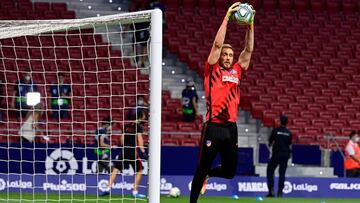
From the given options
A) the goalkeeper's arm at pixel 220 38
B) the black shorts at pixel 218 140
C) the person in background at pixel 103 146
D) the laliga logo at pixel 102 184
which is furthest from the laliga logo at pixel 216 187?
the goalkeeper's arm at pixel 220 38

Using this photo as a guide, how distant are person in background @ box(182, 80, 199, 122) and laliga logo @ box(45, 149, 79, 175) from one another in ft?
16.5

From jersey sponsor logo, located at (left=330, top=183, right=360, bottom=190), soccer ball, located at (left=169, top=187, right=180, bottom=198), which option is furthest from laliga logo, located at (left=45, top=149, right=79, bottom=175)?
jersey sponsor logo, located at (left=330, top=183, right=360, bottom=190)

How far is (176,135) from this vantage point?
24.3m

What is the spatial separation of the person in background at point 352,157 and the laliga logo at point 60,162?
6.19 m

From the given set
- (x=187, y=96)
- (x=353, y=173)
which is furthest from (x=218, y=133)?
(x=187, y=96)

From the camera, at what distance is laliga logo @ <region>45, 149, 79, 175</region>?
796 inches

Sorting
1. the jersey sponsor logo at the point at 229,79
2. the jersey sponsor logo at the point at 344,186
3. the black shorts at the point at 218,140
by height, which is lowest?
the jersey sponsor logo at the point at 344,186

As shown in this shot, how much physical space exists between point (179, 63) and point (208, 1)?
322cm

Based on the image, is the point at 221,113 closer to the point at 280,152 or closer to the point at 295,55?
the point at 280,152

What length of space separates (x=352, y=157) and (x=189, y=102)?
17.5 feet

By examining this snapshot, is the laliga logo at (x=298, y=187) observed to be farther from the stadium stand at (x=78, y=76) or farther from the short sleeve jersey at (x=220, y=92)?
the short sleeve jersey at (x=220, y=92)

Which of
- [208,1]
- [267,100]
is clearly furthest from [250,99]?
[208,1]

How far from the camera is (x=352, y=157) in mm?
21016

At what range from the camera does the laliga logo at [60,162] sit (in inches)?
796
